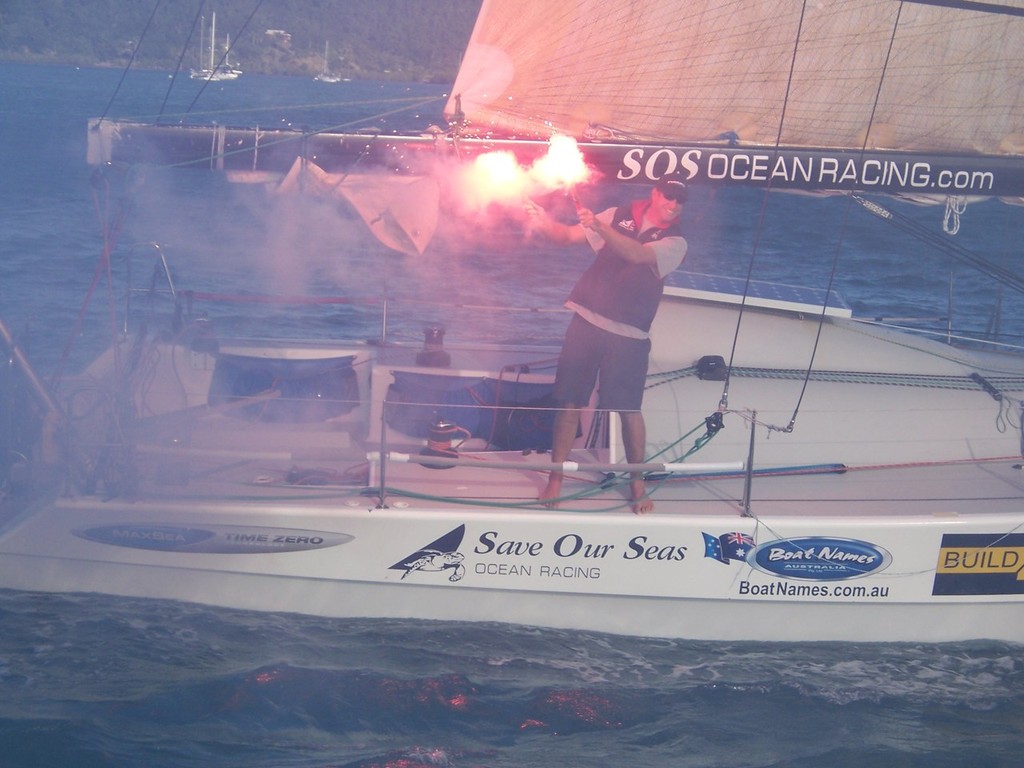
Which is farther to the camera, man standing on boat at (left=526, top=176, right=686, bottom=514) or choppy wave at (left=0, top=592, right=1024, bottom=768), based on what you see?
man standing on boat at (left=526, top=176, right=686, bottom=514)

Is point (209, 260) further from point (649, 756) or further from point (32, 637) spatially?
point (649, 756)

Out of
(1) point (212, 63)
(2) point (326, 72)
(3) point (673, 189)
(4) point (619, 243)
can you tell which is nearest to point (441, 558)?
(4) point (619, 243)

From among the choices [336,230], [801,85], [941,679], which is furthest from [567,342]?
[336,230]

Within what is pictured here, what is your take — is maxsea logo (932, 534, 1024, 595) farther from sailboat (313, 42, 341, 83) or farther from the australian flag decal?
sailboat (313, 42, 341, 83)

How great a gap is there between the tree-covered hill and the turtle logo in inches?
1334

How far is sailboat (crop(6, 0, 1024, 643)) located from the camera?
544cm

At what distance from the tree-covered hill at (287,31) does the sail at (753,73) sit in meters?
32.6

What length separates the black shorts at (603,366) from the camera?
5516 millimetres

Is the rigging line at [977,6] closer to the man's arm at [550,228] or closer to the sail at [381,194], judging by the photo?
the man's arm at [550,228]

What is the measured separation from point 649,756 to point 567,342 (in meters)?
2.00

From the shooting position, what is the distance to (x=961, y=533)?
5395mm

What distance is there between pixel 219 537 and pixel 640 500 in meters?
2.08

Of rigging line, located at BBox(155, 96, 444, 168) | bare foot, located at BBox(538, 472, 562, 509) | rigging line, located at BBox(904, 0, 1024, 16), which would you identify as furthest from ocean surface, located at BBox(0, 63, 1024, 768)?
rigging line, located at BBox(904, 0, 1024, 16)

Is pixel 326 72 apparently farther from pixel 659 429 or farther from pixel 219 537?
pixel 219 537
